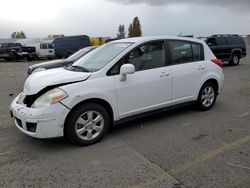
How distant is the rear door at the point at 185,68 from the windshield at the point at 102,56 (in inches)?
41.1

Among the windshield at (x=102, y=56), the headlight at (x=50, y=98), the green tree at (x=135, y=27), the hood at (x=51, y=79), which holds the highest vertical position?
the green tree at (x=135, y=27)

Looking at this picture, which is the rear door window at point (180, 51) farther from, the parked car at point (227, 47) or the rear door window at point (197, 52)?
the parked car at point (227, 47)

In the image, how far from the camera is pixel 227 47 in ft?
50.5

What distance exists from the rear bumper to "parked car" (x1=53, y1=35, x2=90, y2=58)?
65.9 feet

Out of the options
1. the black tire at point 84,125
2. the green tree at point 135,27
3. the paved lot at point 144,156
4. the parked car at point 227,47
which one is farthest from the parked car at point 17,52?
the green tree at point 135,27

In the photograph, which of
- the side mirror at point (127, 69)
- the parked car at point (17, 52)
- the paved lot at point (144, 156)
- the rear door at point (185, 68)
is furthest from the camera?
the parked car at point (17, 52)

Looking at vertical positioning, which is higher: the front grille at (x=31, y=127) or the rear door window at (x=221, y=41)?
the rear door window at (x=221, y=41)

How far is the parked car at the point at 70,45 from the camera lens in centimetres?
2378

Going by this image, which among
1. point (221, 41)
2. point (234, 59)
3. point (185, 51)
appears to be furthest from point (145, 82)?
point (234, 59)

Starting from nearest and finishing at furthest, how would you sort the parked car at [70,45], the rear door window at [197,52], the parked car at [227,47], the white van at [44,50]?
the rear door window at [197,52] → the parked car at [227,47] → the parked car at [70,45] → the white van at [44,50]

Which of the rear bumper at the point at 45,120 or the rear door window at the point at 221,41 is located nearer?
the rear bumper at the point at 45,120

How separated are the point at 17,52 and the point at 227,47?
63.0ft

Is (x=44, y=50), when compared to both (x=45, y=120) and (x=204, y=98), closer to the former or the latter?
(x=204, y=98)

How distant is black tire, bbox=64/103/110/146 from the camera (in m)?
4.10
